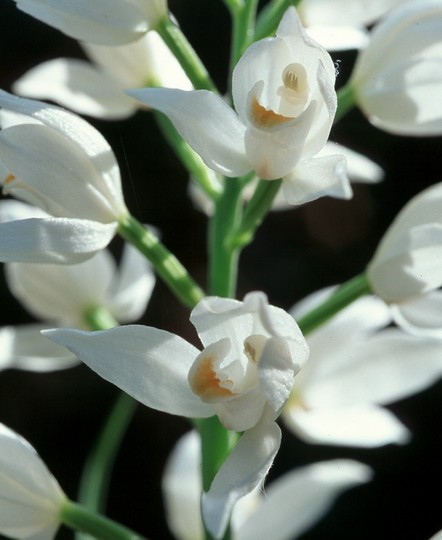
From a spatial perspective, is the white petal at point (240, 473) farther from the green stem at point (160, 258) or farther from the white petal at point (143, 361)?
the green stem at point (160, 258)

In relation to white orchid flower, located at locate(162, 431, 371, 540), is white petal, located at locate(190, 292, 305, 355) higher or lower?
higher

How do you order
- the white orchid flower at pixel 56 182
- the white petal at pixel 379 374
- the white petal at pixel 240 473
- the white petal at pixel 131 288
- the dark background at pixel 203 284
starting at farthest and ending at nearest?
the dark background at pixel 203 284 < the white petal at pixel 131 288 < the white petal at pixel 379 374 < the white orchid flower at pixel 56 182 < the white petal at pixel 240 473

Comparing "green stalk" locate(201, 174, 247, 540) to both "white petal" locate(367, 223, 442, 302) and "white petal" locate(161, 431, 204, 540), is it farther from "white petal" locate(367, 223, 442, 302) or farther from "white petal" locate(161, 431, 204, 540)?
"white petal" locate(161, 431, 204, 540)

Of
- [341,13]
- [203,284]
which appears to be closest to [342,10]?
[341,13]

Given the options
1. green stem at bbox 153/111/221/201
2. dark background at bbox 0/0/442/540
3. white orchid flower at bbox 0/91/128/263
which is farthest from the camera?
dark background at bbox 0/0/442/540

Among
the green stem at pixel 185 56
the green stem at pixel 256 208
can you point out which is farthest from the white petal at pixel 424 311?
the green stem at pixel 185 56

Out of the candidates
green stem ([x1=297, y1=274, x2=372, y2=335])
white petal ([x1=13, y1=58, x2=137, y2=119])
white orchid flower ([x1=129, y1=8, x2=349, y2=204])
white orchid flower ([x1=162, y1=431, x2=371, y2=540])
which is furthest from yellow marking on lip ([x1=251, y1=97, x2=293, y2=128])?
white orchid flower ([x1=162, y1=431, x2=371, y2=540])

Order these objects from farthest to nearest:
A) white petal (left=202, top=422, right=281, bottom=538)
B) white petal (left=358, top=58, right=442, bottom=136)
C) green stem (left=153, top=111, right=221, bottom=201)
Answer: green stem (left=153, top=111, right=221, bottom=201)
white petal (left=358, top=58, right=442, bottom=136)
white petal (left=202, top=422, right=281, bottom=538)
